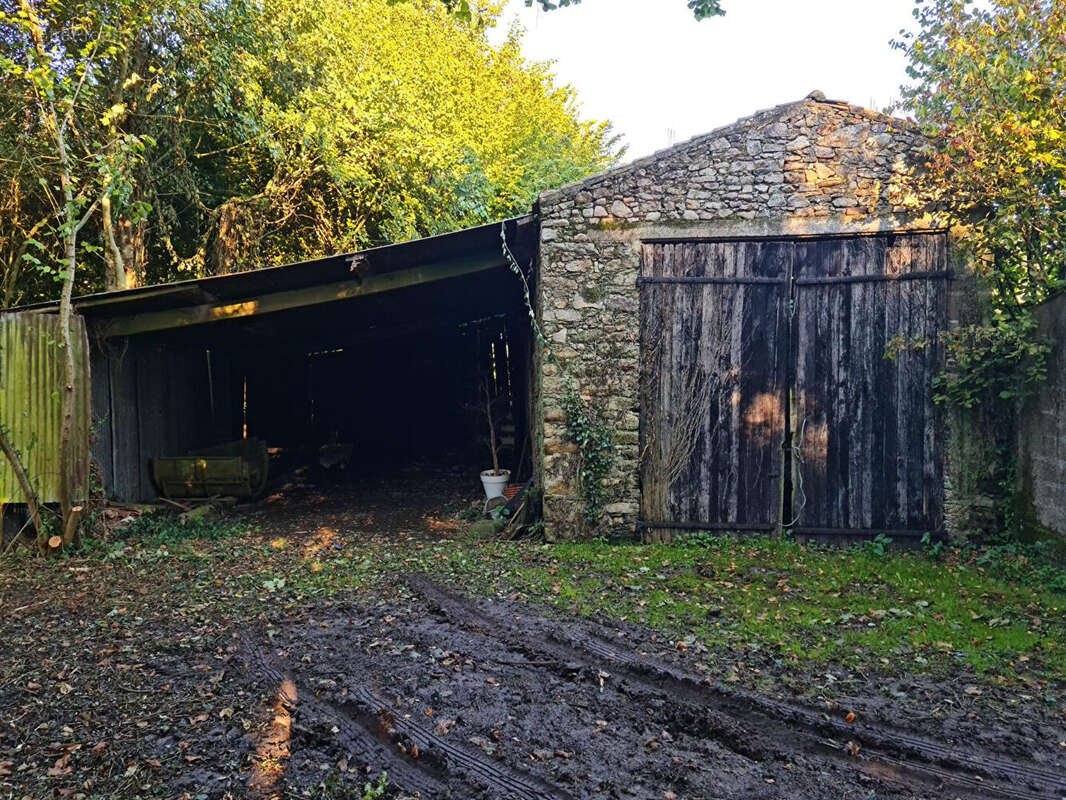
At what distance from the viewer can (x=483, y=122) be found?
19.0 metres

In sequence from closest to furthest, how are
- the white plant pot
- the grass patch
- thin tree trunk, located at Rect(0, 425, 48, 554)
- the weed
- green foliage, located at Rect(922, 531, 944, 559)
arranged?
the weed
the grass patch
thin tree trunk, located at Rect(0, 425, 48, 554)
green foliage, located at Rect(922, 531, 944, 559)
the white plant pot

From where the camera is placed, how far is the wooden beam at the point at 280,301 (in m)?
7.26

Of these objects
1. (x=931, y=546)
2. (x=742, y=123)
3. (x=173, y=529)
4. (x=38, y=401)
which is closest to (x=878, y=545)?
(x=931, y=546)

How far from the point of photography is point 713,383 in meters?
6.57

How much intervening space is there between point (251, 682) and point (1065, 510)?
5.87 meters

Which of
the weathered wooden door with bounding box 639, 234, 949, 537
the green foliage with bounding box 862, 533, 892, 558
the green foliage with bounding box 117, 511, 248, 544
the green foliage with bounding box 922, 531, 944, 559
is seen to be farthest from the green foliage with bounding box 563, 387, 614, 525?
the green foliage with bounding box 117, 511, 248, 544

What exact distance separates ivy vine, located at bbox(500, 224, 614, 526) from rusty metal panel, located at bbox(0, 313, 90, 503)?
4401mm

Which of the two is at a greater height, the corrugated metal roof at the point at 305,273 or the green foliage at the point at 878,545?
the corrugated metal roof at the point at 305,273

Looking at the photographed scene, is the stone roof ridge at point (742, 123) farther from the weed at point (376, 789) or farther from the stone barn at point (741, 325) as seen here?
the weed at point (376, 789)

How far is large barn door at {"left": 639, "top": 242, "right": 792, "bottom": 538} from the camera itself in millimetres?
6527

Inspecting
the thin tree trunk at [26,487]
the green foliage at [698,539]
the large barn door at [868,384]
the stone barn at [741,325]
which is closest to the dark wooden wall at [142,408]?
the thin tree trunk at [26,487]

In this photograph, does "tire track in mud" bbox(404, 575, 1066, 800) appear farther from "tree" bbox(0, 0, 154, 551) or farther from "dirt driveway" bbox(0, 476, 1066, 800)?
"tree" bbox(0, 0, 154, 551)

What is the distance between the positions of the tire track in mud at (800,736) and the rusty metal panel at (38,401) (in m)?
5.02

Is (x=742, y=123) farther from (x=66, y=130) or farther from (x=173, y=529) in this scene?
(x=66, y=130)
